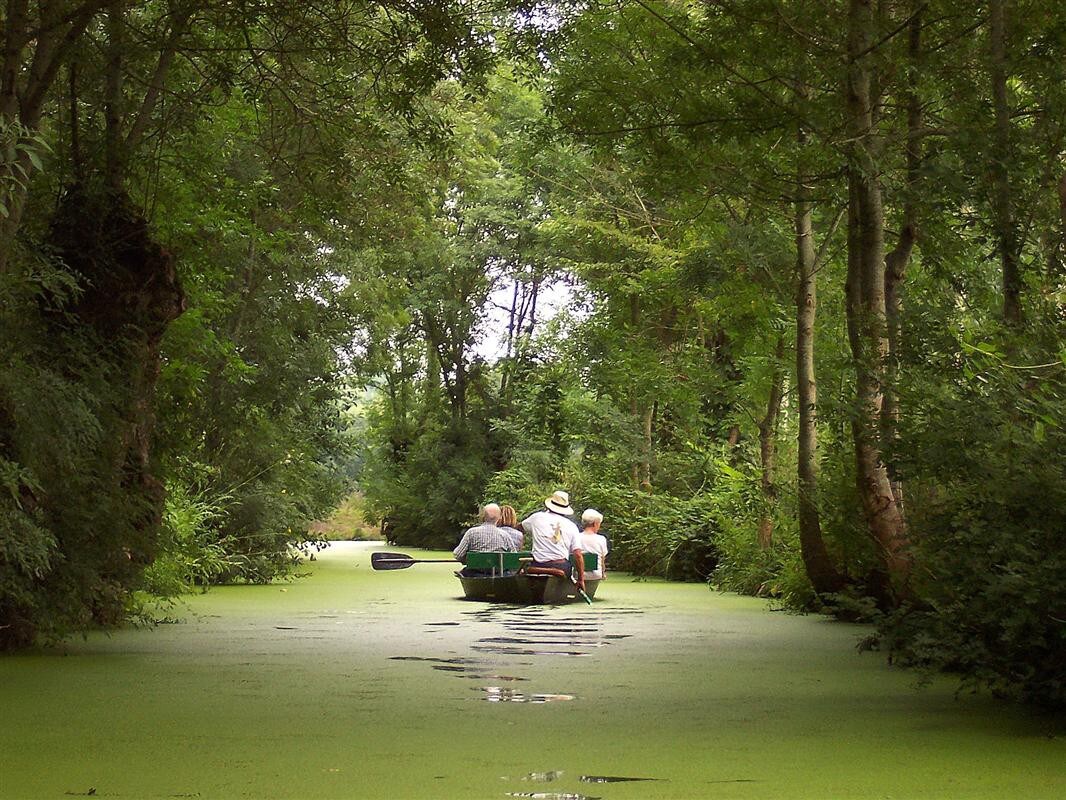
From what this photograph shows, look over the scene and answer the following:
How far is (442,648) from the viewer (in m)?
9.14

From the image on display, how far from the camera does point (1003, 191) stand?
7.02m

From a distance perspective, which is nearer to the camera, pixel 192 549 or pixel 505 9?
pixel 505 9

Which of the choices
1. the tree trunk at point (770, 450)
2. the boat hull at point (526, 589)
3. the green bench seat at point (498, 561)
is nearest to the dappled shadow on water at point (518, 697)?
the boat hull at point (526, 589)

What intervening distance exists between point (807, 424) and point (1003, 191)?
523cm

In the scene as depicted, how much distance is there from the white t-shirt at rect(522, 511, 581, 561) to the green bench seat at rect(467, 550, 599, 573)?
616 millimetres

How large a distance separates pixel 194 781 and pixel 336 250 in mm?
17136

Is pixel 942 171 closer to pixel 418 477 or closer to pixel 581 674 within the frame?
pixel 581 674

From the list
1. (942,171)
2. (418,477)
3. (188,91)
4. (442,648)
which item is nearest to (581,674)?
(442,648)

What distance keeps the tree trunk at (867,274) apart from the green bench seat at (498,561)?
5572mm

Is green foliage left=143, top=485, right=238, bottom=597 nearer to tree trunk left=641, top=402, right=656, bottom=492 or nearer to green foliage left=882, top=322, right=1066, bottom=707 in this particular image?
green foliage left=882, top=322, right=1066, bottom=707

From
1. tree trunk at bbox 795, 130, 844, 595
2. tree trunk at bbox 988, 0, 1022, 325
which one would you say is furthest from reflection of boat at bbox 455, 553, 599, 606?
tree trunk at bbox 988, 0, 1022, 325

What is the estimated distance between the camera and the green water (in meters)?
4.25

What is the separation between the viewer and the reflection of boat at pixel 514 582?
14.3 metres

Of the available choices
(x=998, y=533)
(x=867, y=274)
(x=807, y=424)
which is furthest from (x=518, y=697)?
(x=807, y=424)
